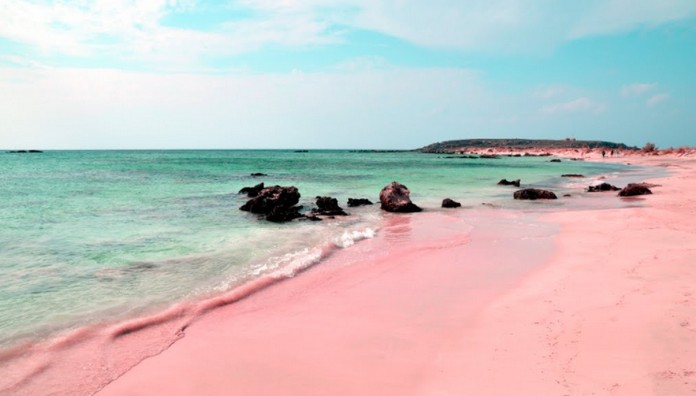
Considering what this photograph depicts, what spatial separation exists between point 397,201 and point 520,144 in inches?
6049

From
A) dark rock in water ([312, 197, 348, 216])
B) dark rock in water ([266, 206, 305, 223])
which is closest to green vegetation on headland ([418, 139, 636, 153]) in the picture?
dark rock in water ([312, 197, 348, 216])

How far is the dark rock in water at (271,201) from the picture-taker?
16328mm

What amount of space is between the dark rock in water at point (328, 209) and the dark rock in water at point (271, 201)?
4.02ft

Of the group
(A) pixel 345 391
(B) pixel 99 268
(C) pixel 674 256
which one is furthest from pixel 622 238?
(B) pixel 99 268

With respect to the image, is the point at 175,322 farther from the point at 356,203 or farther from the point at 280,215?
the point at 356,203

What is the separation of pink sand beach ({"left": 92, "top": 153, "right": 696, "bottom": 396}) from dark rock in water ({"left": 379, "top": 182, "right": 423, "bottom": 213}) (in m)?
6.99

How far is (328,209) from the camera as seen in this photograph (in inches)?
656

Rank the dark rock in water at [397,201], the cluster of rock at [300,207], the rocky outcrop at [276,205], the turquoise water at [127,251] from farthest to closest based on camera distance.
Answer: the dark rock in water at [397,201], the cluster of rock at [300,207], the rocky outcrop at [276,205], the turquoise water at [127,251]

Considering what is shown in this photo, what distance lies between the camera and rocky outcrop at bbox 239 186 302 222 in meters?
14.8

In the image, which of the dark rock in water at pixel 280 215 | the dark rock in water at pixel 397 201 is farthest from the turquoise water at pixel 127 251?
the dark rock in water at pixel 397 201

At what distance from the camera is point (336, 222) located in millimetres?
14344

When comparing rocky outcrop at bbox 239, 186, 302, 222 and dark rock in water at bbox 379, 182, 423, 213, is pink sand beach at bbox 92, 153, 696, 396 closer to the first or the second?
rocky outcrop at bbox 239, 186, 302, 222

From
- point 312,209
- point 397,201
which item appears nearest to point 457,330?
point 397,201

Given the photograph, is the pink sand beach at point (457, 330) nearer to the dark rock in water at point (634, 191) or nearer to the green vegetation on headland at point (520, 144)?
the dark rock in water at point (634, 191)
